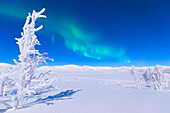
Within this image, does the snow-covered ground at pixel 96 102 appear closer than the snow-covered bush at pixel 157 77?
Yes

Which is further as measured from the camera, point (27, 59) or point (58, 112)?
point (27, 59)

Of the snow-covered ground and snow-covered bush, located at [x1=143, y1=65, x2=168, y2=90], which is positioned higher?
snow-covered bush, located at [x1=143, y1=65, x2=168, y2=90]

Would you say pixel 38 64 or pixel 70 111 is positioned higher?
pixel 38 64

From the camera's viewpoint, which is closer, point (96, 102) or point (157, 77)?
point (96, 102)

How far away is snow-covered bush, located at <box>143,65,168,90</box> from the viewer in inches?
390

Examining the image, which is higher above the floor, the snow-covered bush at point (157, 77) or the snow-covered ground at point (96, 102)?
the snow-covered bush at point (157, 77)

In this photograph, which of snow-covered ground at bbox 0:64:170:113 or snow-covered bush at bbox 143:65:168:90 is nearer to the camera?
snow-covered ground at bbox 0:64:170:113

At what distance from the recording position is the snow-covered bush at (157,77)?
390 inches

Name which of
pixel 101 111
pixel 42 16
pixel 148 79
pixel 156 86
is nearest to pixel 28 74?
pixel 42 16

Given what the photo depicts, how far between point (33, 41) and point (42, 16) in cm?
79

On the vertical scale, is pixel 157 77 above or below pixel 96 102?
above

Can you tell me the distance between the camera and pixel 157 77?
1047cm

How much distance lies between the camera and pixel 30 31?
455 centimetres

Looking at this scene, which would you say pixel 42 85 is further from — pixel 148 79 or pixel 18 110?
pixel 148 79
